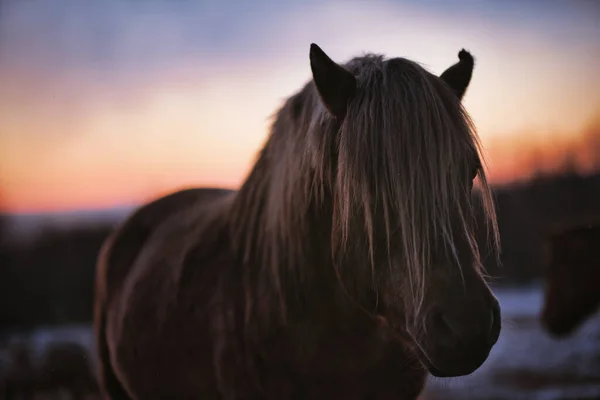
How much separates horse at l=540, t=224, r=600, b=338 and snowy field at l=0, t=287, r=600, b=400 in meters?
0.67

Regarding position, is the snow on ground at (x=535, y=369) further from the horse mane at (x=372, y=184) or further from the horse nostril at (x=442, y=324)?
the horse nostril at (x=442, y=324)

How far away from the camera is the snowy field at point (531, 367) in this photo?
558 centimetres

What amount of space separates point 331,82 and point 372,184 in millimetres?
303

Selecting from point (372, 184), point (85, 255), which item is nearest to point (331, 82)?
point (372, 184)

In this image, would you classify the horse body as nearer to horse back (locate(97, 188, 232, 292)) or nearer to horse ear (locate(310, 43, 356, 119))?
horse back (locate(97, 188, 232, 292))

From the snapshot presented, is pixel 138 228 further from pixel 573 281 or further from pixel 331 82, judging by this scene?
pixel 573 281

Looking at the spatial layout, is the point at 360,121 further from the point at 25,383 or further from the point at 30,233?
the point at 30,233

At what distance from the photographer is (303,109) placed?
160cm

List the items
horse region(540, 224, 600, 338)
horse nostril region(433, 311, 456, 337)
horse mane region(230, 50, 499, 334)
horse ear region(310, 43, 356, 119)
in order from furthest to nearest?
horse region(540, 224, 600, 338) < horse ear region(310, 43, 356, 119) < horse mane region(230, 50, 499, 334) < horse nostril region(433, 311, 456, 337)

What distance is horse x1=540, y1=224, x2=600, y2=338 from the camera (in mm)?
5941

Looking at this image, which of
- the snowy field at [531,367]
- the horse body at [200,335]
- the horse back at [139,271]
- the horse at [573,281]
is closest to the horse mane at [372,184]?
the horse body at [200,335]

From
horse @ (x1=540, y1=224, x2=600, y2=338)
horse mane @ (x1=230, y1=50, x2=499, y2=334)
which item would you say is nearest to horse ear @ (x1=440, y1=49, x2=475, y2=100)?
horse mane @ (x1=230, y1=50, x2=499, y2=334)

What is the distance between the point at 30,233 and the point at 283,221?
1018cm

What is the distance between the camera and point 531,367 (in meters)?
6.85
